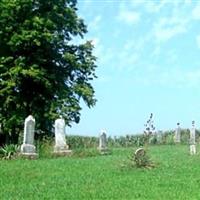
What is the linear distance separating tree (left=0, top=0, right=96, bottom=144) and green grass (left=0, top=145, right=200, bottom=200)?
1851cm

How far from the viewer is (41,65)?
132 ft

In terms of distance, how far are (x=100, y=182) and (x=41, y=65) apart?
25.8 metres

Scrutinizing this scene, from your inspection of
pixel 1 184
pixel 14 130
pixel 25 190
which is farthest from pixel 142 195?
pixel 14 130

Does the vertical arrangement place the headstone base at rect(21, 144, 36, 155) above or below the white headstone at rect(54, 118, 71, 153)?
below

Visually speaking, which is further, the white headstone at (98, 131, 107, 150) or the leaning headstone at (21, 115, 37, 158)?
the white headstone at (98, 131, 107, 150)

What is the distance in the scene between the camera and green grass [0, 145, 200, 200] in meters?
12.8

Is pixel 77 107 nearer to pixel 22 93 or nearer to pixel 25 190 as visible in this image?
pixel 22 93

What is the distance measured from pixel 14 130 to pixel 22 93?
10.1 ft

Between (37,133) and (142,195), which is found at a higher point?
(37,133)

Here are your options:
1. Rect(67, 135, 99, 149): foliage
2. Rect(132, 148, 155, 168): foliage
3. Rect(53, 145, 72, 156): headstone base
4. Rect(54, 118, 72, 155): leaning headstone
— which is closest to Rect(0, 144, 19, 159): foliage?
Rect(53, 145, 72, 156): headstone base

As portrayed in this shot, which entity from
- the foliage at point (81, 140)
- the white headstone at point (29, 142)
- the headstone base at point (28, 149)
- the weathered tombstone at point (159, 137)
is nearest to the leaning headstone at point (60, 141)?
the white headstone at point (29, 142)

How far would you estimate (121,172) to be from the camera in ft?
57.8

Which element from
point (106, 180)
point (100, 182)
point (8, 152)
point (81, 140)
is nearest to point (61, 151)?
point (8, 152)

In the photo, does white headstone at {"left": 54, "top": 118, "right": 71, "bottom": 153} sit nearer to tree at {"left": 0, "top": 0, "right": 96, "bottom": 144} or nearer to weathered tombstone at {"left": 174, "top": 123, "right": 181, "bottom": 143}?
tree at {"left": 0, "top": 0, "right": 96, "bottom": 144}
